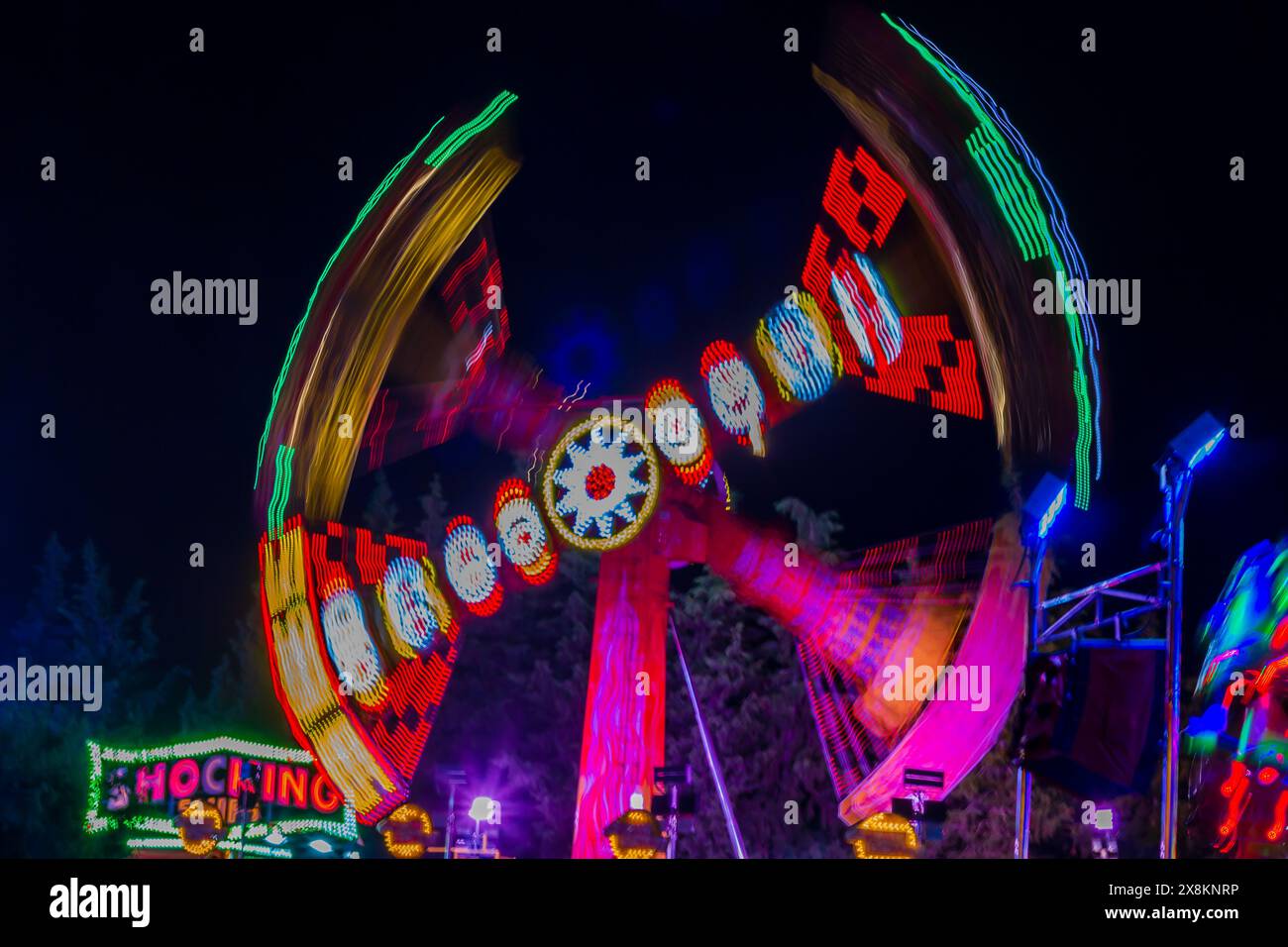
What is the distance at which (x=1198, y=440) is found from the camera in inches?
327

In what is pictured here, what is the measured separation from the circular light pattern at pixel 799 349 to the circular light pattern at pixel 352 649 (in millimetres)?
3816

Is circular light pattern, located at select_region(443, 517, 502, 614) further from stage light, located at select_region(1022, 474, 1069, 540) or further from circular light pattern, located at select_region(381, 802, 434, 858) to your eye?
stage light, located at select_region(1022, 474, 1069, 540)

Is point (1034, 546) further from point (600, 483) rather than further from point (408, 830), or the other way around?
point (408, 830)

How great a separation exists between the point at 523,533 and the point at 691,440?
163 centimetres

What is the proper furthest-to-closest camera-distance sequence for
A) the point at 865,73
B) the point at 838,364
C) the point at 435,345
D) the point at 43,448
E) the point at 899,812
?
the point at 43,448, the point at 435,345, the point at 838,364, the point at 899,812, the point at 865,73

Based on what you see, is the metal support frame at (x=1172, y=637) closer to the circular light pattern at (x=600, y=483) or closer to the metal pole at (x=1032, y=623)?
the metal pole at (x=1032, y=623)

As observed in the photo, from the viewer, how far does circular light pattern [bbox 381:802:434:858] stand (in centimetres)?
1313

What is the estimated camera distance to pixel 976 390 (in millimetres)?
10156

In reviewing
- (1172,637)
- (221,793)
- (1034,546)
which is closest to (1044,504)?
(1034,546)

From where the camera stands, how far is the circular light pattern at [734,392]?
12141 millimetres

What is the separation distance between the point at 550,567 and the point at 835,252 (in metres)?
3.71
